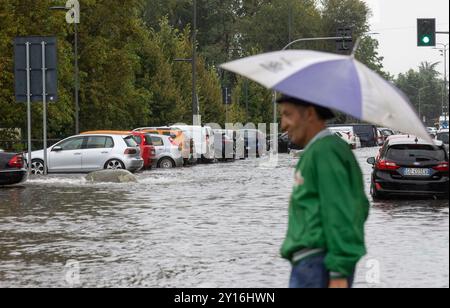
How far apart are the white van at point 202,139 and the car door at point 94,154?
8.96 meters

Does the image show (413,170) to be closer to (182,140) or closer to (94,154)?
(94,154)

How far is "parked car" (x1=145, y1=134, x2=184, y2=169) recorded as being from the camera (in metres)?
40.3

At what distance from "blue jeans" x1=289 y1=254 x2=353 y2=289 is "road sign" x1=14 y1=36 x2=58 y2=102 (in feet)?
92.3

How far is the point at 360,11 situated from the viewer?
11294 centimetres

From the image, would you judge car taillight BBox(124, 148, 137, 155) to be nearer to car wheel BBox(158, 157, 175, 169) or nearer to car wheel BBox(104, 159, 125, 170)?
car wheel BBox(104, 159, 125, 170)

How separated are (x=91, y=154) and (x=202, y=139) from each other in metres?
11.5

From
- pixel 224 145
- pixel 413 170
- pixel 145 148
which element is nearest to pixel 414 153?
pixel 413 170

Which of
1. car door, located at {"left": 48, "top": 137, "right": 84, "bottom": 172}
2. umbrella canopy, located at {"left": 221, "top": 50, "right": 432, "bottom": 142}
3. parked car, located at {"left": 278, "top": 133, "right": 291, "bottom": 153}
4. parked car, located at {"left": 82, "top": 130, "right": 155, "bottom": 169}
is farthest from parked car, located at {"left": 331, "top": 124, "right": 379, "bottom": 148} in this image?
umbrella canopy, located at {"left": 221, "top": 50, "right": 432, "bottom": 142}

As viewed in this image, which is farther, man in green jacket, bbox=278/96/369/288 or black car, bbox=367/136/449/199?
black car, bbox=367/136/449/199

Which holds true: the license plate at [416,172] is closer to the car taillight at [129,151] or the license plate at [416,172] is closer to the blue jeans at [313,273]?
the car taillight at [129,151]

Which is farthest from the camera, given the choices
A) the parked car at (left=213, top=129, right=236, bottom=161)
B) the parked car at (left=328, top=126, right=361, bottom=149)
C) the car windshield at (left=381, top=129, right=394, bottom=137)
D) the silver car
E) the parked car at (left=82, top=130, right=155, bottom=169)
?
the car windshield at (left=381, top=129, right=394, bottom=137)

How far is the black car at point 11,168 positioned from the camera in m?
26.7
